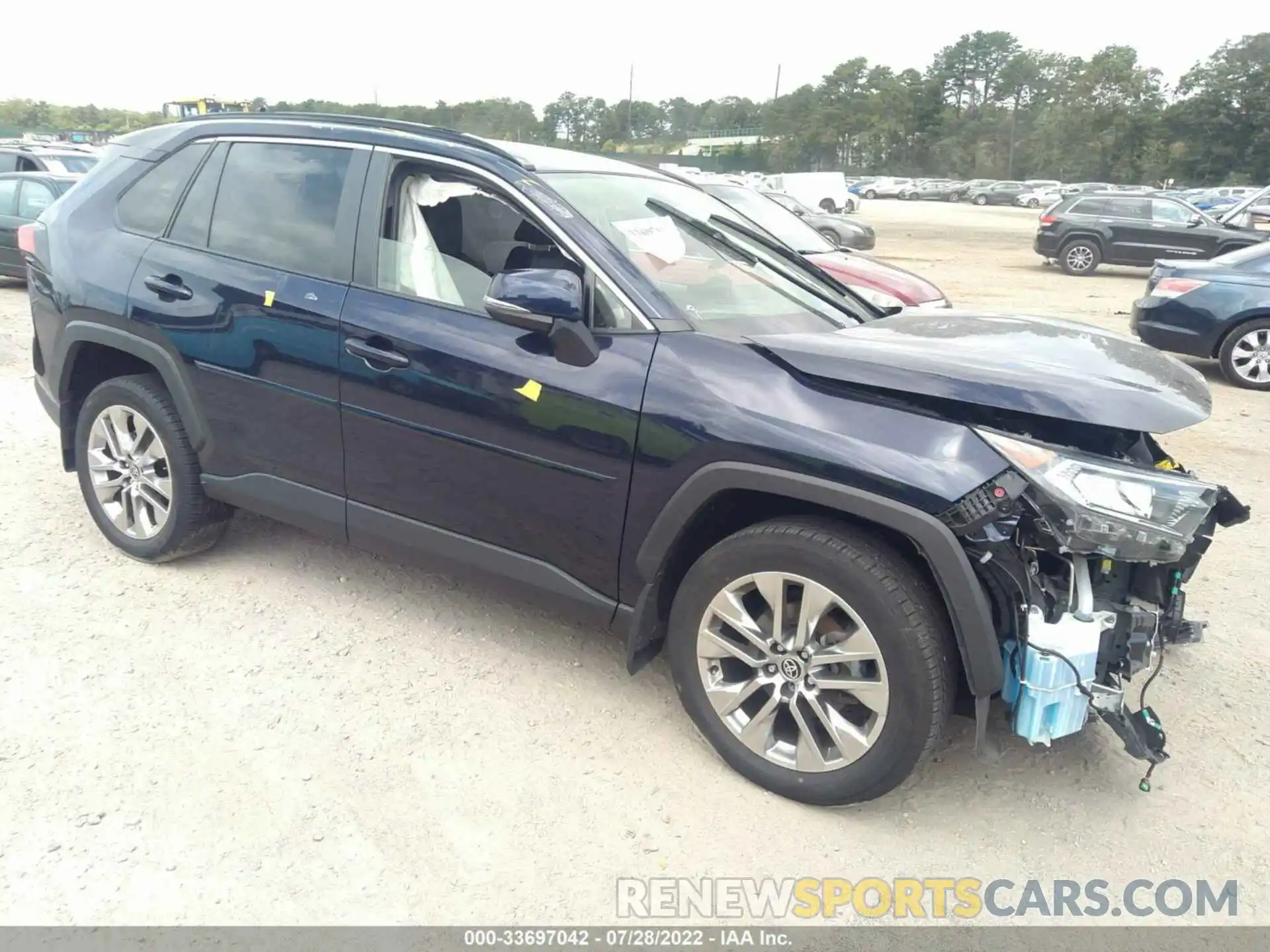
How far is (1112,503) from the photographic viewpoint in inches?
96.7

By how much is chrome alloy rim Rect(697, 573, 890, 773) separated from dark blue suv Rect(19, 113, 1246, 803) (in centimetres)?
1

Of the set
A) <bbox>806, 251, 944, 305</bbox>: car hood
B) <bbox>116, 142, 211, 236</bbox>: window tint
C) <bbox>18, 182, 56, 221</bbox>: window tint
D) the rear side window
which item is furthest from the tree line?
<bbox>116, 142, 211, 236</bbox>: window tint

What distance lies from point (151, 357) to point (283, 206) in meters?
0.84

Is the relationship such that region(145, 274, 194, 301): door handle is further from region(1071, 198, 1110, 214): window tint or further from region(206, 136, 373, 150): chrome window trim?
region(1071, 198, 1110, 214): window tint

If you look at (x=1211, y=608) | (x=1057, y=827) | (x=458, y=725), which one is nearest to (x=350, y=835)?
(x=458, y=725)

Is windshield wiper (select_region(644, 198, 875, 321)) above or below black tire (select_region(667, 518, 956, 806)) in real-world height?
above

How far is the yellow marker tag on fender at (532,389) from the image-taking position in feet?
9.70

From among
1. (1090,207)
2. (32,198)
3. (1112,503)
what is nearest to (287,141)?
(1112,503)

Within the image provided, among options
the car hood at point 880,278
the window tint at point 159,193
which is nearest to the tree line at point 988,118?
the car hood at point 880,278

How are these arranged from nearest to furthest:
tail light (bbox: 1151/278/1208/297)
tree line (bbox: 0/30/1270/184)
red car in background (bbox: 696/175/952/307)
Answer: red car in background (bbox: 696/175/952/307) → tail light (bbox: 1151/278/1208/297) → tree line (bbox: 0/30/1270/184)

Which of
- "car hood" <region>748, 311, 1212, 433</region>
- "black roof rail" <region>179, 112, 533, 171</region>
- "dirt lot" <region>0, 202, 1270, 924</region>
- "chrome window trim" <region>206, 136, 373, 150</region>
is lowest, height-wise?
"dirt lot" <region>0, 202, 1270, 924</region>

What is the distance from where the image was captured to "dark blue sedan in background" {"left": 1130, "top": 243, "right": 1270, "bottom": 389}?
861cm

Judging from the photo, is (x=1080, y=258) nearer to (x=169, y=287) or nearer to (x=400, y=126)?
(x=400, y=126)

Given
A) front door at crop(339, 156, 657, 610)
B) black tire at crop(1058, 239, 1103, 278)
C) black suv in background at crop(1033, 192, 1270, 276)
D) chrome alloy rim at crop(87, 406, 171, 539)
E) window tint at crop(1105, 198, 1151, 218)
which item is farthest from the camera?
black tire at crop(1058, 239, 1103, 278)
